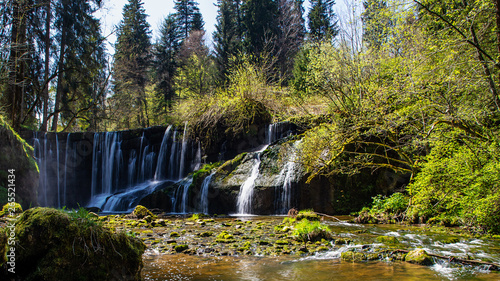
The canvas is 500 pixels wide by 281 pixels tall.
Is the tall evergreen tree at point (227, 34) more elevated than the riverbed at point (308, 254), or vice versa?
the tall evergreen tree at point (227, 34)

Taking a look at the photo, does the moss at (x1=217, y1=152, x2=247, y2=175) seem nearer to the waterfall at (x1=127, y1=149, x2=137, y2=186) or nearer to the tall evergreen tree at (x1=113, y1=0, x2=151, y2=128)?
the waterfall at (x1=127, y1=149, x2=137, y2=186)

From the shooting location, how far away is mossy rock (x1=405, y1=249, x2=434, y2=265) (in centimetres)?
474

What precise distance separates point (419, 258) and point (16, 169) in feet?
46.3

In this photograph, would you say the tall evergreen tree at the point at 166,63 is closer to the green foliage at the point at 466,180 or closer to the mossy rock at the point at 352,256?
the green foliage at the point at 466,180

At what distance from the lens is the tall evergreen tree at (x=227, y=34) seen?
29.1 metres

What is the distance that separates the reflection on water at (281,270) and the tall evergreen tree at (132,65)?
75.1 feet

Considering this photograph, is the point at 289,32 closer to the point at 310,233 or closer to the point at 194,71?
the point at 194,71

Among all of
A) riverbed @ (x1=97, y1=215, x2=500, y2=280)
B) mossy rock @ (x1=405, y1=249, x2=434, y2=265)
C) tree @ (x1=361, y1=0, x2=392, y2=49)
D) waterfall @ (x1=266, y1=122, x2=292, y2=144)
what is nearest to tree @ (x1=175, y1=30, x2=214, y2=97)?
waterfall @ (x1=266, y1=122, x2=292, y2=144)

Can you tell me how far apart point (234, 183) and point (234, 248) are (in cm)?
690

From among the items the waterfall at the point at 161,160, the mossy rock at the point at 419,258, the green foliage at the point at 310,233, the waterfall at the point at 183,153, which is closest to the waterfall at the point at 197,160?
the waterfall at the point at 183,153

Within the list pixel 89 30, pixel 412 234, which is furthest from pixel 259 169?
pixel 89 30

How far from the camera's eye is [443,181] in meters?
6.84

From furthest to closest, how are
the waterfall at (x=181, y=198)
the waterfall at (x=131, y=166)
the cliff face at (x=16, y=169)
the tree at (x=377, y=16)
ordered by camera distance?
the waterfall at (x=131, y=166) → the waterfall at (x=181, y=198) → the cliff face at (x=16, y=169) → the tree at (x=377, y=16)

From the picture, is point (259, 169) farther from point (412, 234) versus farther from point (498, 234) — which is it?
point (498, 234)
